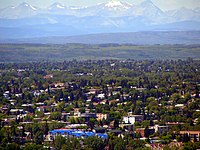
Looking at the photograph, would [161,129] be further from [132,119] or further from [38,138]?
[38,138]

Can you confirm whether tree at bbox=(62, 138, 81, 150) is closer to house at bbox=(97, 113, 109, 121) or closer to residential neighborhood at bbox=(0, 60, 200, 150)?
residential neighborhood at bbox=(0, 60, 200, 150)

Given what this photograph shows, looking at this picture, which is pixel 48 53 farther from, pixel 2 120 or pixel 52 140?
pixel 52 140

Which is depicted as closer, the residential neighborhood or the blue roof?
the residential neighborhood

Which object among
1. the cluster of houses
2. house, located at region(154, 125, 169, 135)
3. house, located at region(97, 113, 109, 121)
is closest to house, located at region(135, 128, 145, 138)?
the cluster of houses

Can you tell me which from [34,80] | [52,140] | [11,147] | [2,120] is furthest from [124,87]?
[11,147]

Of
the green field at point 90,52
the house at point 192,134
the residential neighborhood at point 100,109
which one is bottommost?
the green field at point 90,52

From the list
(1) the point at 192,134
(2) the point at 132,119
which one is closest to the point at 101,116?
(2) the point at 132,119

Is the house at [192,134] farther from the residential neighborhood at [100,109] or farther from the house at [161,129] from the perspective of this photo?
the house at [161,129]

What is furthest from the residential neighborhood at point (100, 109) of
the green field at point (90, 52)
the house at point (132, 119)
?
the green field at point (90, 52)
